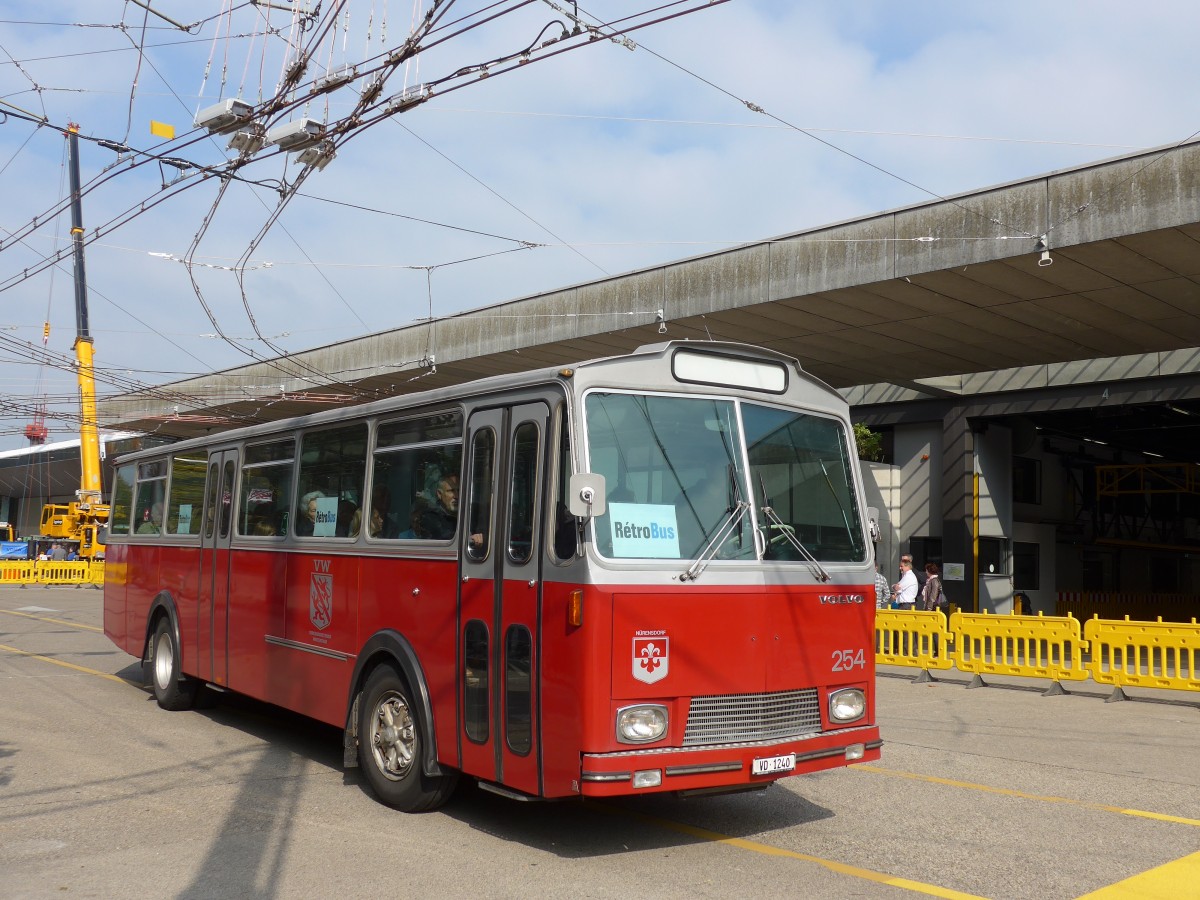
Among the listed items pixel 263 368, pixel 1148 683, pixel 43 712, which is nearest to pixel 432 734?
pixel 43 712

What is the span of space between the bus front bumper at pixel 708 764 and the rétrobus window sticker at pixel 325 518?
12.2ft

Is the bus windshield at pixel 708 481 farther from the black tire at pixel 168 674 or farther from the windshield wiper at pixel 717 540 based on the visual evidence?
the black tire at pixel 168 674

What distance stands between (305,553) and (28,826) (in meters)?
2.94

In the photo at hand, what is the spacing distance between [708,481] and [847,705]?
5.83 ft

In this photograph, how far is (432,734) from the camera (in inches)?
288

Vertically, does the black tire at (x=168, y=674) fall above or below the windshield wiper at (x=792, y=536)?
below

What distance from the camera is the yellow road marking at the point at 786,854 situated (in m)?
5.99

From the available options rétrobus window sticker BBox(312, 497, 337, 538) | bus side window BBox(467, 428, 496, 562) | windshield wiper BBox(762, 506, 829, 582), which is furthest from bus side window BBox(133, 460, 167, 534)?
windshield wiper BBox(762, 506, 829, 582)

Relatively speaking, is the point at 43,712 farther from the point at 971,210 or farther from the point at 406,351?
the point at 406,351

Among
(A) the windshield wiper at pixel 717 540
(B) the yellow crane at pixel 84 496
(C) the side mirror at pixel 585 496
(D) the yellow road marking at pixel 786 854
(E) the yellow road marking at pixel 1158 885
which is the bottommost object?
(D) the yellow road marking at pixel 786 854

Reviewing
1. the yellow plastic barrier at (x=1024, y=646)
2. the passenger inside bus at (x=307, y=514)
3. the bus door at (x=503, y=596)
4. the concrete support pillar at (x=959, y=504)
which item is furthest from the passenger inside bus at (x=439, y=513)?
the concrete support pillar at (x=959, y=504)

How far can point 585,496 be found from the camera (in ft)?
20.1

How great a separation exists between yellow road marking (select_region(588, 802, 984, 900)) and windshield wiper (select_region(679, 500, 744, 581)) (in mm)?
1760

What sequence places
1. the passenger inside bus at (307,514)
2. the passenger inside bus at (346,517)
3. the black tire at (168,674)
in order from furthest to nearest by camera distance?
the black tire at (168,674), the passenger inside bus at (307,514), the passenger inside bus at (346,517)
